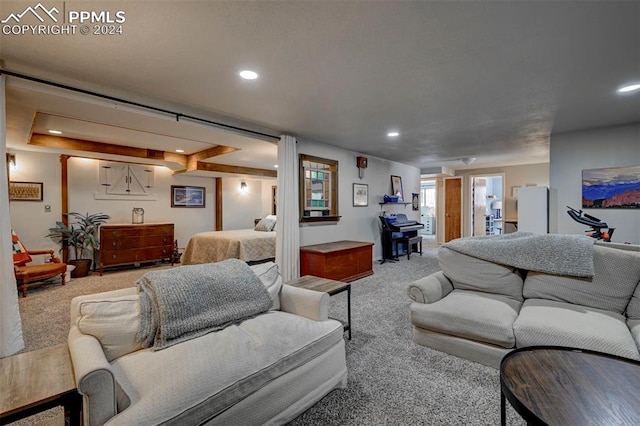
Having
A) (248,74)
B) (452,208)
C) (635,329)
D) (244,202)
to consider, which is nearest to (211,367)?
(248,74)

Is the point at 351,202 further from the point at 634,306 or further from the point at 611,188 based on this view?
the point at 634,306

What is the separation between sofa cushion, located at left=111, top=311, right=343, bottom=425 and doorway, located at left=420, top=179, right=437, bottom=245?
9.51 m

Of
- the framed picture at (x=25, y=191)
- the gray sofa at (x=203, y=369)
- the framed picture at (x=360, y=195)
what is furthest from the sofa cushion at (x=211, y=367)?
the framed picture at (x=25, y=191)

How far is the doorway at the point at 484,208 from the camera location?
8.63 metres

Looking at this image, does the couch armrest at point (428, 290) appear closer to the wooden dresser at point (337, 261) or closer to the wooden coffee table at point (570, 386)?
the wooden coffee table at point (570, 386)

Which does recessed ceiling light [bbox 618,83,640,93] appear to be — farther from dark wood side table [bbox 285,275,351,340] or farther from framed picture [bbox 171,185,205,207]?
framed picture [bbox 171,185,205,207]

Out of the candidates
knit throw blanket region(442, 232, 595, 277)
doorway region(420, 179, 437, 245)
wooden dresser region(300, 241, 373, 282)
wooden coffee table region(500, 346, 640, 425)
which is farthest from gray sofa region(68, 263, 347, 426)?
doorway region(420, 179, 437, 245)

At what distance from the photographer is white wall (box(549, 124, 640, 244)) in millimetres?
4129

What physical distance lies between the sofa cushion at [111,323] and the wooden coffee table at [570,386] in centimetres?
184

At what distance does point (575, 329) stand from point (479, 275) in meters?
0.83

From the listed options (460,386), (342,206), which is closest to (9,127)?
(342,206)

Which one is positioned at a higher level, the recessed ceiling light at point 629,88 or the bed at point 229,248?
the recessed ceiling light at point 629,88

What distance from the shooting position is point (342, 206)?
5668 mm

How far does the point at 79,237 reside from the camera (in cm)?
522
